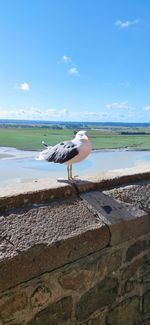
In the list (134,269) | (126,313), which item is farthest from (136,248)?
(126,313)

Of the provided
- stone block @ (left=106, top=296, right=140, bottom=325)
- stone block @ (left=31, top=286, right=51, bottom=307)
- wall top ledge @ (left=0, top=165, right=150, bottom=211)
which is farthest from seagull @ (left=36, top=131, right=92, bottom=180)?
stone block @ (left=106, top=296, right=140, bottom=325)

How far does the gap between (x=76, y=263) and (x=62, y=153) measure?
620 millimetres

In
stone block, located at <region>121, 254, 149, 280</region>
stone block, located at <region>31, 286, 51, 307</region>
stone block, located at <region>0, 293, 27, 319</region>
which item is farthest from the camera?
stone block, located at <region>121, 254, 149, 280</region>

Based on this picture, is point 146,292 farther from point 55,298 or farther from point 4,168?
point 4,168

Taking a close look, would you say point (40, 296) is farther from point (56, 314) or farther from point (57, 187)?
point (57, 187)

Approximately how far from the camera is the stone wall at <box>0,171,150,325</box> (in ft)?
5.25

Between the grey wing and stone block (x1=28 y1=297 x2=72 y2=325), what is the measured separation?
751 millimetres

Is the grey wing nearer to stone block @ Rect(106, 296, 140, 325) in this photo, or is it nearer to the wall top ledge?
the wall top ledge

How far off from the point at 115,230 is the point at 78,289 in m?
0.37

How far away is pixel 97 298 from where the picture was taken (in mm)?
1980

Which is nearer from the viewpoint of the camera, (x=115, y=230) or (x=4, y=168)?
(x=115, y=230)

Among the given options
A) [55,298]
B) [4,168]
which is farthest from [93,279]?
[4,168]

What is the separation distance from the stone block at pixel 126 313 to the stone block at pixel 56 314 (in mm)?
361

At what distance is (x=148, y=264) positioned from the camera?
2.31m
